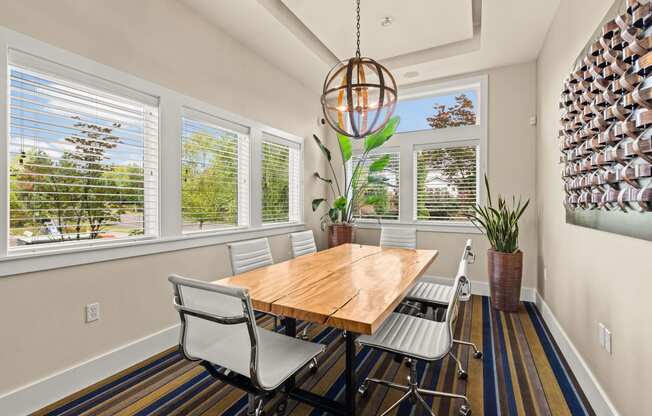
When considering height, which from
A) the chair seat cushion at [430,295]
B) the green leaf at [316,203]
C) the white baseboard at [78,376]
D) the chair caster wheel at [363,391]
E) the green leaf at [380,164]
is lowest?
the chair caster wheel at [363,391]

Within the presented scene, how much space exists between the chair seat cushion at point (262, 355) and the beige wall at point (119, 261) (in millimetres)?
1156

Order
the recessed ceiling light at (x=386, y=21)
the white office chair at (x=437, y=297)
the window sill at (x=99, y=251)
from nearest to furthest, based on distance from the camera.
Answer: the window sill at (x=99, y=251), the white office chair at (x=437, y=297), the recessed ceiling light at (x=386, y=21)

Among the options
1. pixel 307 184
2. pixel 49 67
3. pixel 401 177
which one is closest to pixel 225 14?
pixel 49 67

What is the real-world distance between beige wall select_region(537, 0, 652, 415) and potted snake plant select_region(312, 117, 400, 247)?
1881mm

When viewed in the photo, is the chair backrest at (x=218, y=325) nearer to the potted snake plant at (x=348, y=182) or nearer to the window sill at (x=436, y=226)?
the potted snake plant at (x=348, y=182)

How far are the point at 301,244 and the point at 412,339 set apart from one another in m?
1.68

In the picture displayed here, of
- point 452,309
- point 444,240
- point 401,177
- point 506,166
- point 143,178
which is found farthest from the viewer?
point 401,177

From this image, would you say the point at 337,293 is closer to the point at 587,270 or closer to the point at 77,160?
the point at 587,270

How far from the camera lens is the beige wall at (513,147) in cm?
379

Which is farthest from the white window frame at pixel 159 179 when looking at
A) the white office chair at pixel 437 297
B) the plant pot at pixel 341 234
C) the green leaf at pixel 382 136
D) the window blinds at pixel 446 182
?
the window blinds at pixel 446 182

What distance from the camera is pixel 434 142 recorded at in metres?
4.37

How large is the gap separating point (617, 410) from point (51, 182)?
3.48m

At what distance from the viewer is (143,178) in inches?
100

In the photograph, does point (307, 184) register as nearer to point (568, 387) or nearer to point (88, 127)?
point (88, 127)
